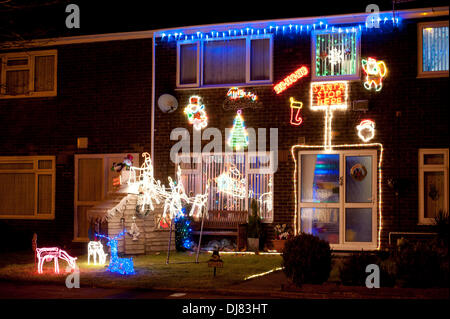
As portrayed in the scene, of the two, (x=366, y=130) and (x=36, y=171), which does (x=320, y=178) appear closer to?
(x=366, y=130)

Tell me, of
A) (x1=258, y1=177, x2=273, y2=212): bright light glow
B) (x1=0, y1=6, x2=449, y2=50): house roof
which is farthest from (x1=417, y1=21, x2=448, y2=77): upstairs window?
(x1=258, y1=177, x2=273, y2=212): bright light glow

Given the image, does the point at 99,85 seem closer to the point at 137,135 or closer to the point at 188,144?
the point at 137,135

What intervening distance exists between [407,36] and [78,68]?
9.73 m

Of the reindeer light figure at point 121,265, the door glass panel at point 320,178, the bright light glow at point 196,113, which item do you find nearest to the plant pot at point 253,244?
the door glass panel at point 320,178

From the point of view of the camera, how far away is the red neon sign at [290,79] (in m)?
16.8

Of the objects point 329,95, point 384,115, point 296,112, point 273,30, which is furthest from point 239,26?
point 384,115

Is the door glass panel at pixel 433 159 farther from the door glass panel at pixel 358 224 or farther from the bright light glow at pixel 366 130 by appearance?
the door glass panel at pixel 358 224

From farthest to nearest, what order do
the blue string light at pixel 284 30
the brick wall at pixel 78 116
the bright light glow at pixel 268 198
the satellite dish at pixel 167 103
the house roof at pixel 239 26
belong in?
the brick wall at pixel 78 116 < the satellite dish at pixel 167 103 < the bright light glow at pixel 268 198 < the blue string light at pixel 284 30 < the house roof at pixel 239 26

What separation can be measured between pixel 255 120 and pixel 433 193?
16.8 ft

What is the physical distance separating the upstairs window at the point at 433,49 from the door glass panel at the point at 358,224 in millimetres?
3881

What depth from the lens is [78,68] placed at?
18906mm

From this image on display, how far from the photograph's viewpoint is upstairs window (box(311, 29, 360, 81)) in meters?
16.5

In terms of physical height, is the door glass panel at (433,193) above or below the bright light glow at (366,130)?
below
